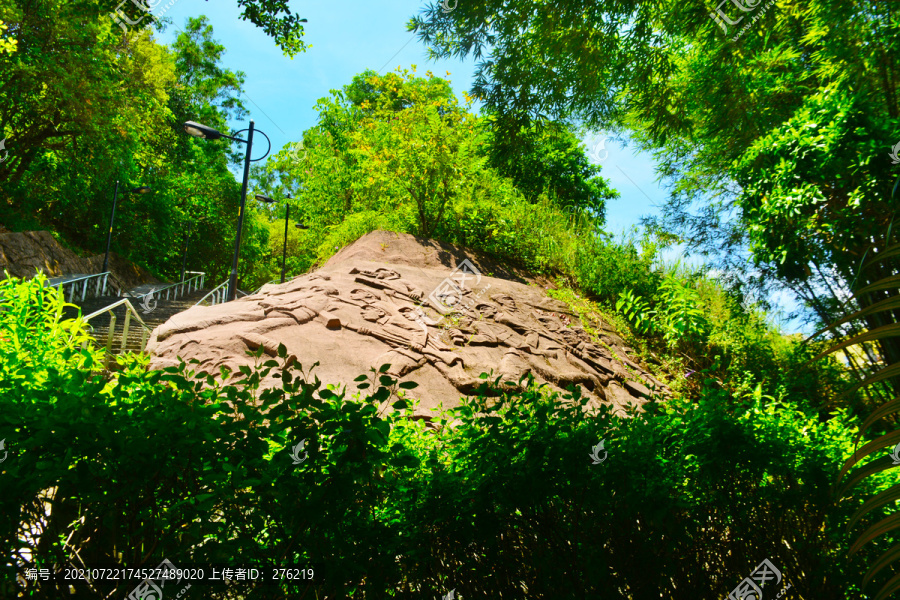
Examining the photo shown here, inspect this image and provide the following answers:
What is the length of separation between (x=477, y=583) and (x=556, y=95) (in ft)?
14.2

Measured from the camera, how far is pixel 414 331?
6.65 m

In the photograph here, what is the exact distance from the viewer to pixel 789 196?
5281 mm

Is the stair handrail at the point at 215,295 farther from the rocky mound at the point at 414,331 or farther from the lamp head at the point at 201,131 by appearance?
the rocky mound at the point at 414,331

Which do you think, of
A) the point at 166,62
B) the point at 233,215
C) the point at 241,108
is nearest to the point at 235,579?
the point at 166,62

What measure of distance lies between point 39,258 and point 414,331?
1572cm

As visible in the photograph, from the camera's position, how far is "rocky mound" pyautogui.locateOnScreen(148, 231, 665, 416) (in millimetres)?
5558
